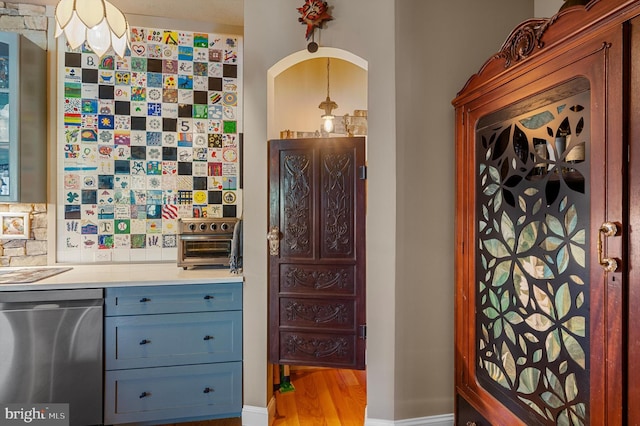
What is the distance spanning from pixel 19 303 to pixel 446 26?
2.90 meters

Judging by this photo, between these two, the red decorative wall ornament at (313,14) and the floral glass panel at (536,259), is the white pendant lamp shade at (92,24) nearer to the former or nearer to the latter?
the red decorative wall ornament at (313,14)

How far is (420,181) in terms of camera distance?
6.10 ft

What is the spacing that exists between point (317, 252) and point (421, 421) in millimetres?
1157

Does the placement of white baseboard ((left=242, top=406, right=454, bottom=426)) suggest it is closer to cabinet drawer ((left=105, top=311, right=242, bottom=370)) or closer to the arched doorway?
cabinet drawer ((left=105, top=311, right=242, bottom=370))

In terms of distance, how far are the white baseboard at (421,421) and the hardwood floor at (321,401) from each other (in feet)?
0.76

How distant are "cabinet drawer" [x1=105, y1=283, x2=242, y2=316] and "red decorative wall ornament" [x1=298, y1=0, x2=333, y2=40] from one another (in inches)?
63.9

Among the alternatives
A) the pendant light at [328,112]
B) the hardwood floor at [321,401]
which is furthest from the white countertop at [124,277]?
the pendant light at [328,112]

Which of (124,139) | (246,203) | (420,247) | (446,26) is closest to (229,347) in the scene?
(246,203)

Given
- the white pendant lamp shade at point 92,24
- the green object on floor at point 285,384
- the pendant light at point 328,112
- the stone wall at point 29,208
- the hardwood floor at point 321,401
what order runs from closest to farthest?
1. the white pendant lamp shade at point 92,24
2. the hardwood floor at point 321,401
3. the stone wall at point 29,208
4. the green object on floor at point 285,384
5. the pendant light at point 328,112

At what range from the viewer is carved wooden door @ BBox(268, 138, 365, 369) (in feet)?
6.29

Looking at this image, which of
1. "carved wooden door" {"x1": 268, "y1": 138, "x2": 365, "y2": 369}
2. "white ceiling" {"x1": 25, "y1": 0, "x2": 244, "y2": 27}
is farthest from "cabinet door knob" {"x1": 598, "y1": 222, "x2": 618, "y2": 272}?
"white ceiling" {"x1": 25, "y1": 0, "x2": 244, "y2": 27}

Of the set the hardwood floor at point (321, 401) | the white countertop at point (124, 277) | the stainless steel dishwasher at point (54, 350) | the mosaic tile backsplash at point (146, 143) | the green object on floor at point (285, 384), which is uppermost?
the mosaic tile backsplash at point (146, 143)

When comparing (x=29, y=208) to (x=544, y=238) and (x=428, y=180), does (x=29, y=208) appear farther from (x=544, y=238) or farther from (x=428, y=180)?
(x=544, y=238)

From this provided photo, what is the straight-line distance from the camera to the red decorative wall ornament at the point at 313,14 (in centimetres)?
182
